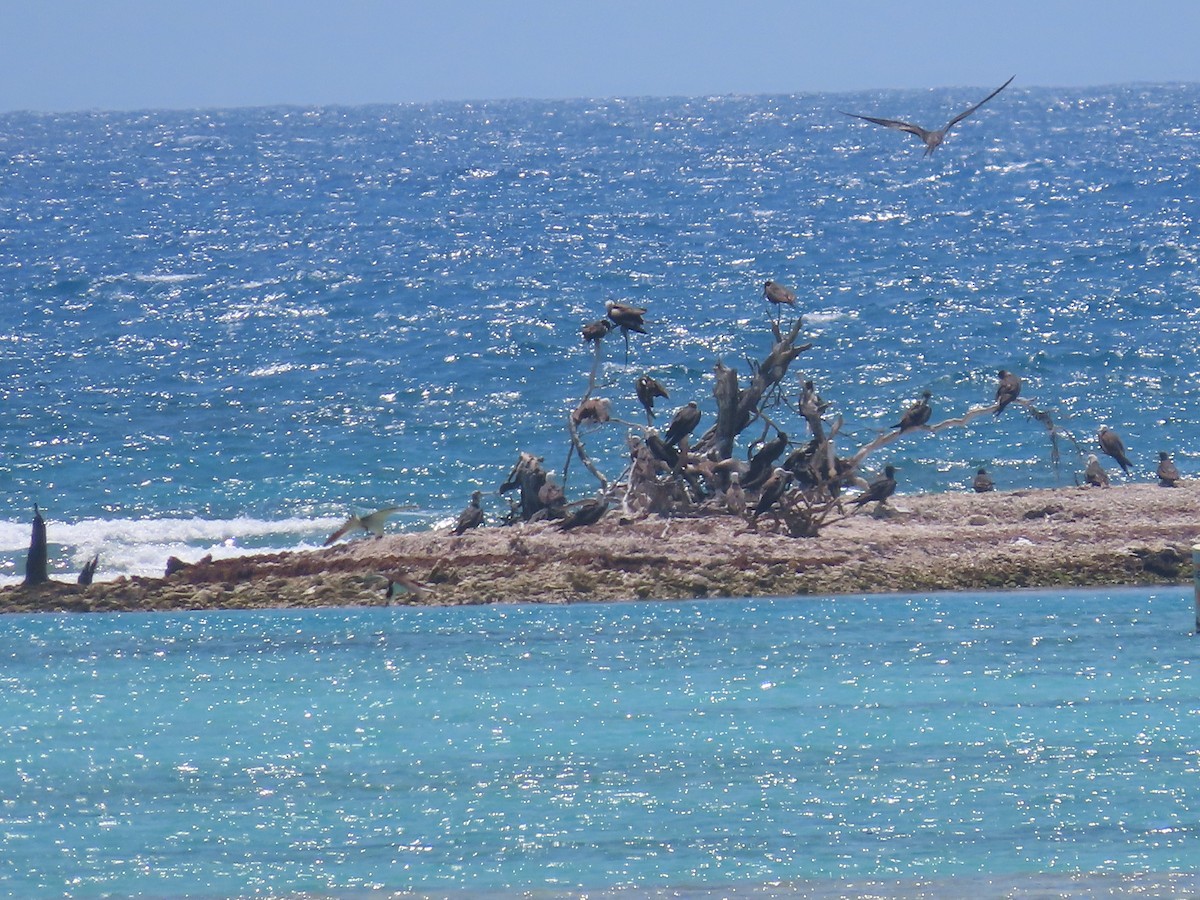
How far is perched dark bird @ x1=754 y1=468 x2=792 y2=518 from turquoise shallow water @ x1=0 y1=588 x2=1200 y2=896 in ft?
7.01

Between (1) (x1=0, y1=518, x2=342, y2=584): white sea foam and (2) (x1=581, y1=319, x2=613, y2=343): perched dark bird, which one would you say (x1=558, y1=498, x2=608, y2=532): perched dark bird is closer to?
(2) (x1=581, y1=319, x2=613, y2=343): perched dark bird

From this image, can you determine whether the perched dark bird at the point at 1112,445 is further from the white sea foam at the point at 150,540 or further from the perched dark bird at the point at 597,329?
the white sea foam at the point at 150,540

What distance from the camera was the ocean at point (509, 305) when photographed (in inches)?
1099

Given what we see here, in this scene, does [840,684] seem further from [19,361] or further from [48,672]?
[19,361]

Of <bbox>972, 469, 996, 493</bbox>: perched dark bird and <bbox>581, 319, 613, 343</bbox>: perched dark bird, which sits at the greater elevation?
<bbox>581, 319, 613, 343</bbox>: perched dark bird

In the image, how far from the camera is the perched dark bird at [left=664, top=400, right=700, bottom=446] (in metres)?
18.9

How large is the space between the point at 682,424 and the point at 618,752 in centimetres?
833

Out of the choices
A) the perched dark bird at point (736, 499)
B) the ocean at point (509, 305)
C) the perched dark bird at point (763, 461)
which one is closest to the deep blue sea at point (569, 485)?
the ocean at point (509, 305)

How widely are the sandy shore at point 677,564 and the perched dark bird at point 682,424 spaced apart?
796 millimetres

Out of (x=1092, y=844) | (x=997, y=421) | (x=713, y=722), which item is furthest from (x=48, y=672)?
(x=997, y=421)

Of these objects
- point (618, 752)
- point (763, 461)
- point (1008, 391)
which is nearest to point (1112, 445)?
point (1008, 391)

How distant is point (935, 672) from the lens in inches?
514

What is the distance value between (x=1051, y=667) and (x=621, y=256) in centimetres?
3474

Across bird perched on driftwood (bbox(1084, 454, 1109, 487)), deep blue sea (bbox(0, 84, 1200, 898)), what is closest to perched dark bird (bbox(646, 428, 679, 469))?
deep blue sea (bbox(0, 84, 1200, 898))
